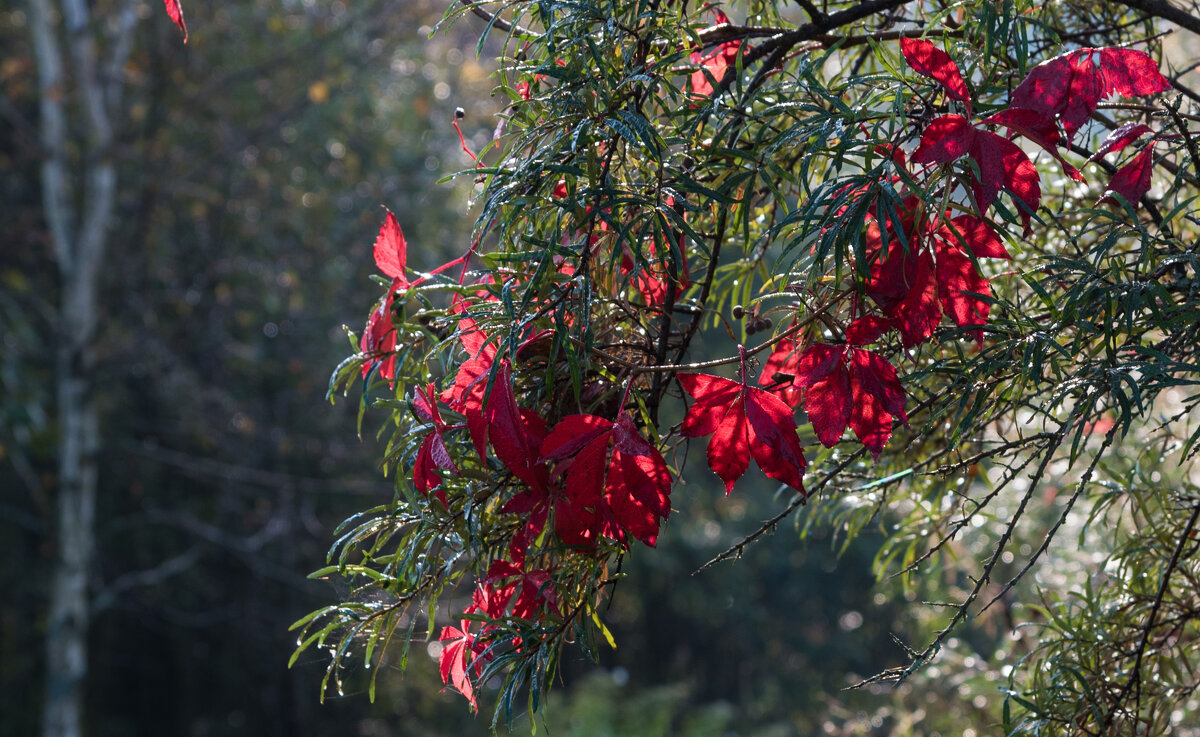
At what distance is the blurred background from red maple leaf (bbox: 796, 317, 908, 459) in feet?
9.55

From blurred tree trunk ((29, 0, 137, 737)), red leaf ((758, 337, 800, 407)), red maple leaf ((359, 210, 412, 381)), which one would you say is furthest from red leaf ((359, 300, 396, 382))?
blurred tree trunk ((29, 0, 137, 737))

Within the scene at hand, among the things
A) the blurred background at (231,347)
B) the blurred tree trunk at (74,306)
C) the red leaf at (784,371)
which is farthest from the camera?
the blurred background at (231,347)

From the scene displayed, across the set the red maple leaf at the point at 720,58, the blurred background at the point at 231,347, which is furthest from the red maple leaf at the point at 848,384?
the blurred background at the point at 231,347

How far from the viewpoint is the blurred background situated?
12.3 ft

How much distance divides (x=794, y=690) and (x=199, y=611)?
12.8ft

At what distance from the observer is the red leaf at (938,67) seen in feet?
1.73

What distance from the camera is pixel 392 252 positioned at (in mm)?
680

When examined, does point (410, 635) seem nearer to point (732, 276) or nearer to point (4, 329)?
point (732, 276)

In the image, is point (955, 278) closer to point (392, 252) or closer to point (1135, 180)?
point (1135, 180)

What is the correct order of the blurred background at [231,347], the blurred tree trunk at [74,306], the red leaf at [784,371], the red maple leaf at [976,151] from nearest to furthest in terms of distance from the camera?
the red maple leaf at [976,151] → the red leaf at [784,371] → the blurred tree trunk at [74,306] → the blurred background at [231,347]

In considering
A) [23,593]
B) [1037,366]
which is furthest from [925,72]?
[23,593]

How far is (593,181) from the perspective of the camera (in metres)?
0.53

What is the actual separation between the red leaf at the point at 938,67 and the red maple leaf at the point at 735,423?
0.64 feet

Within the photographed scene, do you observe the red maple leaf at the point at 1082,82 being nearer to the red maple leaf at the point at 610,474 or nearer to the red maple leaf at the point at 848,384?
the red maple leaf at the point at 848,384
